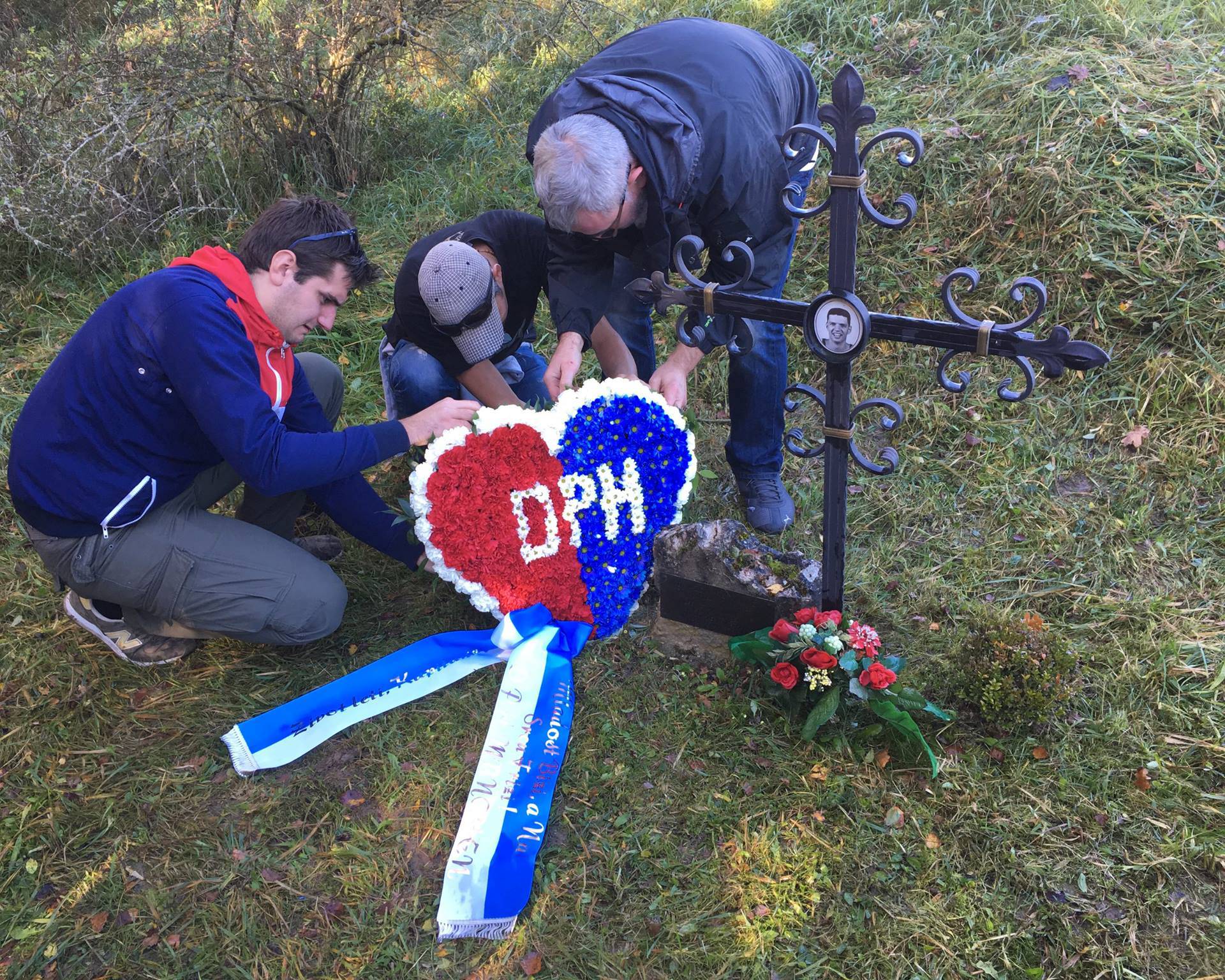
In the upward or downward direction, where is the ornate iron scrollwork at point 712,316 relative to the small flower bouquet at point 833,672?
upward

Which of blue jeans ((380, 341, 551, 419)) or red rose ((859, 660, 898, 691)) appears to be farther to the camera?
blue jeans ((380, 341, 551, 419))

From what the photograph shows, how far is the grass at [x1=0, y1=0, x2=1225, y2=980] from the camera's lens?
2.42 metres

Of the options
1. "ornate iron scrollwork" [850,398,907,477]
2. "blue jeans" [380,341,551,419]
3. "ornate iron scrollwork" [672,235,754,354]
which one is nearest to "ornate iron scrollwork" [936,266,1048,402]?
"ornate iron scrollwork" [850,398,907,477]

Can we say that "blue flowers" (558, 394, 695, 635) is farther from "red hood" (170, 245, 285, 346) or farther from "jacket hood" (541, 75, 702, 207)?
"red hood" (170, 245, 285, 346)

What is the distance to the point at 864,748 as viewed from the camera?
9.28 feet

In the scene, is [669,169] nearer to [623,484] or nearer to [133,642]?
[623,484]

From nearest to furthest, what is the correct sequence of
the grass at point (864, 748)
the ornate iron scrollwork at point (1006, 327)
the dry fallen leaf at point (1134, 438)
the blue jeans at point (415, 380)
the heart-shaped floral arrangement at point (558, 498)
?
the ornate iron scrollwork at point (1006, 327), the grass at point (864, 748), the heart-shaped floral arrangement at point (558, 498), the blue jeans at point (415, 380), the dry fallen leaf at point (1134, 438)

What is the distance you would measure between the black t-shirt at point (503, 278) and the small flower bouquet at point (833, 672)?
170 centimetres

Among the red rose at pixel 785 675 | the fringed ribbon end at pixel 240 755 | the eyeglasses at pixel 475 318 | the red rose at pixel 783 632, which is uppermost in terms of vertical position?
the eyeglasses at pixel 475 318

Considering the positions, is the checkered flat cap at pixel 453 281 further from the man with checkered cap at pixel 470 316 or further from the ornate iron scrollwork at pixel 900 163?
the ornate iron scrollwork at pixel 900 163

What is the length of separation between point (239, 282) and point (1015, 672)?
280 centimetres

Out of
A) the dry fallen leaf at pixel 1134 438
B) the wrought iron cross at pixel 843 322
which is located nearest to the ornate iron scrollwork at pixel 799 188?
the wrought iron cross at pixel 843 322

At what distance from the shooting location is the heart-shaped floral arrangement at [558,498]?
3.02 metres

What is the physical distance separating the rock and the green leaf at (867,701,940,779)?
421 millimetres
